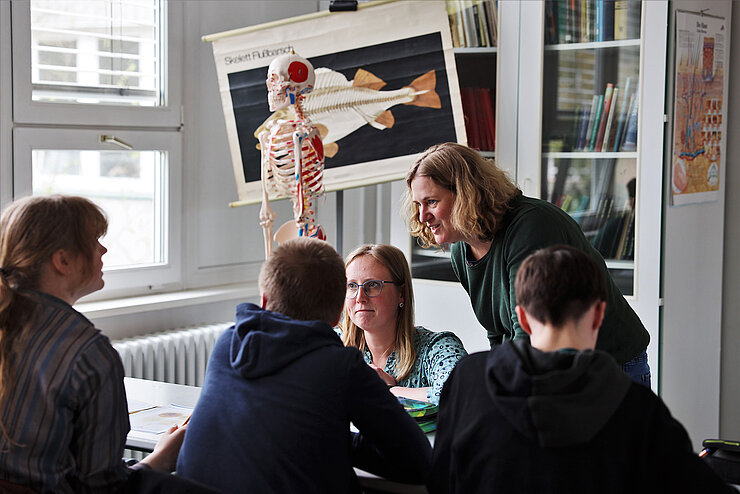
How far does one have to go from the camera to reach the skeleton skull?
2816mm

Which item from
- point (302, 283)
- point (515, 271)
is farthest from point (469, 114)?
point (302, 283)

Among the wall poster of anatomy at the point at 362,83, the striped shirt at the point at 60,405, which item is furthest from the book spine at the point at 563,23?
the striped shirt at the point at 60,405

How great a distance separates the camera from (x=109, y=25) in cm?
360

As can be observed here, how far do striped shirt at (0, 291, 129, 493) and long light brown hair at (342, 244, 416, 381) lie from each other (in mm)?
1004

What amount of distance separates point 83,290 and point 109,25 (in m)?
2.19

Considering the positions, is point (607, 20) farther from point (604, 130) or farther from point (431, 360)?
point (431, 360)

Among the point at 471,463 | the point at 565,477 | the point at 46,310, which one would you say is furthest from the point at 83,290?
the point at 565,477

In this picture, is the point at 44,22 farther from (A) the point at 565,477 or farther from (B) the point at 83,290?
(A) the point at 565,477

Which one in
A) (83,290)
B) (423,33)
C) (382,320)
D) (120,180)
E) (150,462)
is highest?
(423,33)

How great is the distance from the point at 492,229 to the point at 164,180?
2062 millimetres

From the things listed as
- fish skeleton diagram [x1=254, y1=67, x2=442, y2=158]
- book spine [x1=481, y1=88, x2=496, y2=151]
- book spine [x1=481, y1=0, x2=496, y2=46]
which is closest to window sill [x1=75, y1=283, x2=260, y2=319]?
fish skeleton diagram [x1=254, y1=67, x2=442, y2=158]

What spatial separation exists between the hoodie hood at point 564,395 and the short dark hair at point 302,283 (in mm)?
427

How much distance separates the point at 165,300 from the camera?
374 cm

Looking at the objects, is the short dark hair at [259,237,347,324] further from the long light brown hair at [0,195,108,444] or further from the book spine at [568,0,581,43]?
the book spine at [568,0,581,43]
